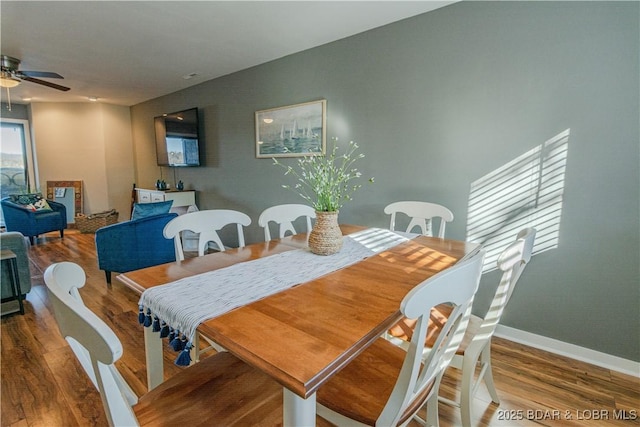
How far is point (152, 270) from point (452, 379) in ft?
5.61

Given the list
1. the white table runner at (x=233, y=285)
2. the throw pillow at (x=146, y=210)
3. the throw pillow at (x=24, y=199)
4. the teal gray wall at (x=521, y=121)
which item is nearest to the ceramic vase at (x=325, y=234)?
the white table runner at (x=233, y=285)

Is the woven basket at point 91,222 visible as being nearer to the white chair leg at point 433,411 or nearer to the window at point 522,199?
the window at point 522,199

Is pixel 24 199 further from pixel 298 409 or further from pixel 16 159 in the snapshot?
pixel 298 409

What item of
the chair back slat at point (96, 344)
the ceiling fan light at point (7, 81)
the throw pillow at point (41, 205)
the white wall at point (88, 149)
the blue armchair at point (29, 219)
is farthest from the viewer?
the white wall at point (88, 149)

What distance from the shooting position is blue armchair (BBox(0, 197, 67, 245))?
4.59 metres

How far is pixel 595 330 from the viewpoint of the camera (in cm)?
189

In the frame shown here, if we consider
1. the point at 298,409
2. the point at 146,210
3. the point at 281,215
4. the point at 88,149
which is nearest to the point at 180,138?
the point at 146,210

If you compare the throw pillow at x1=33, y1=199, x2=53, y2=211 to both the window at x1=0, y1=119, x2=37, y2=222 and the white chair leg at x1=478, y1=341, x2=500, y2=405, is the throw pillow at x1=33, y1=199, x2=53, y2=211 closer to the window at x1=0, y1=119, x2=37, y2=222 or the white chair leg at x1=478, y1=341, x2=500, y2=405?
the window at x1=0, y1=119, x2=37, y2=222

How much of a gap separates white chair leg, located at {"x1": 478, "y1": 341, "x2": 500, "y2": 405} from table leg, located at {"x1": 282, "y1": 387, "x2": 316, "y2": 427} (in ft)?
3.64

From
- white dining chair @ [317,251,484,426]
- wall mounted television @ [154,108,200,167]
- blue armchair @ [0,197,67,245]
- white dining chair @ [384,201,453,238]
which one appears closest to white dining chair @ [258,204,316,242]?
white dining chair @ [384,201,453,238]

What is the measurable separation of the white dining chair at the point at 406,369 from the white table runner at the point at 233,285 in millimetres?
369

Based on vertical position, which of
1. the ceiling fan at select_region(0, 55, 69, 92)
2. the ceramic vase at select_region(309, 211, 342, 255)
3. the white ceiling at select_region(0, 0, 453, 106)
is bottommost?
the ceramic vase at select_region(309, 211, 342, 255)

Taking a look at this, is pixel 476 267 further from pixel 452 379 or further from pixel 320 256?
pixel 452 379

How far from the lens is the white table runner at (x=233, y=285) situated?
2.89 feet
